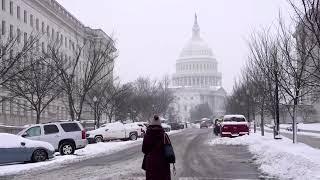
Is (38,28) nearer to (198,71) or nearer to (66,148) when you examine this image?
(66,148)

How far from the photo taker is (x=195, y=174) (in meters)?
17.2

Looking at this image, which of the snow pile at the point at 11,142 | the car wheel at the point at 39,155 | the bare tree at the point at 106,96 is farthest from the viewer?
the bare tree at the point at 106,96

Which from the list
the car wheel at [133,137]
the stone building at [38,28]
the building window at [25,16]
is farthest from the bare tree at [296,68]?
the building window at [25,16]

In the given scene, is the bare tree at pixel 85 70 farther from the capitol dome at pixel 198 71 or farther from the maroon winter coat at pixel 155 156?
the capitol dome at pixel 198 71

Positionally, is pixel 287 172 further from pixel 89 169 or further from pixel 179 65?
pixel 179 65

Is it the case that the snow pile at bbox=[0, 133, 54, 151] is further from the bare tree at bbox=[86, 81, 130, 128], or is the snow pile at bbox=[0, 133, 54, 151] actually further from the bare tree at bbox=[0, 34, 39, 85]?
the bare tree at bbox=[86, 81, 130, 128]

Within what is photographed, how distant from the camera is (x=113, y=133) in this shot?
44.8 m

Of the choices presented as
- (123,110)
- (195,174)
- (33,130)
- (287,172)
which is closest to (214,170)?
(195,174)

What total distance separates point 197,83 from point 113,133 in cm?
14949

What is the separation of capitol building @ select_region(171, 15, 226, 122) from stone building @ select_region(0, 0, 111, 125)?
330ft

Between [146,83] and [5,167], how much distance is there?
235 feet

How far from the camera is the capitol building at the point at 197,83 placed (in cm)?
18862

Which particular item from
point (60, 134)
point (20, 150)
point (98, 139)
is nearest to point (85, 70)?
point (98, 139)

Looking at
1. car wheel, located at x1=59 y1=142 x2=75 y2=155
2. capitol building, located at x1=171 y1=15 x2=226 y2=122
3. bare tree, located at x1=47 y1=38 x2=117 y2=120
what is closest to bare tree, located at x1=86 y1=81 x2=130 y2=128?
bare tree, located at x1=47 y1=38 x2=117 y2=120
